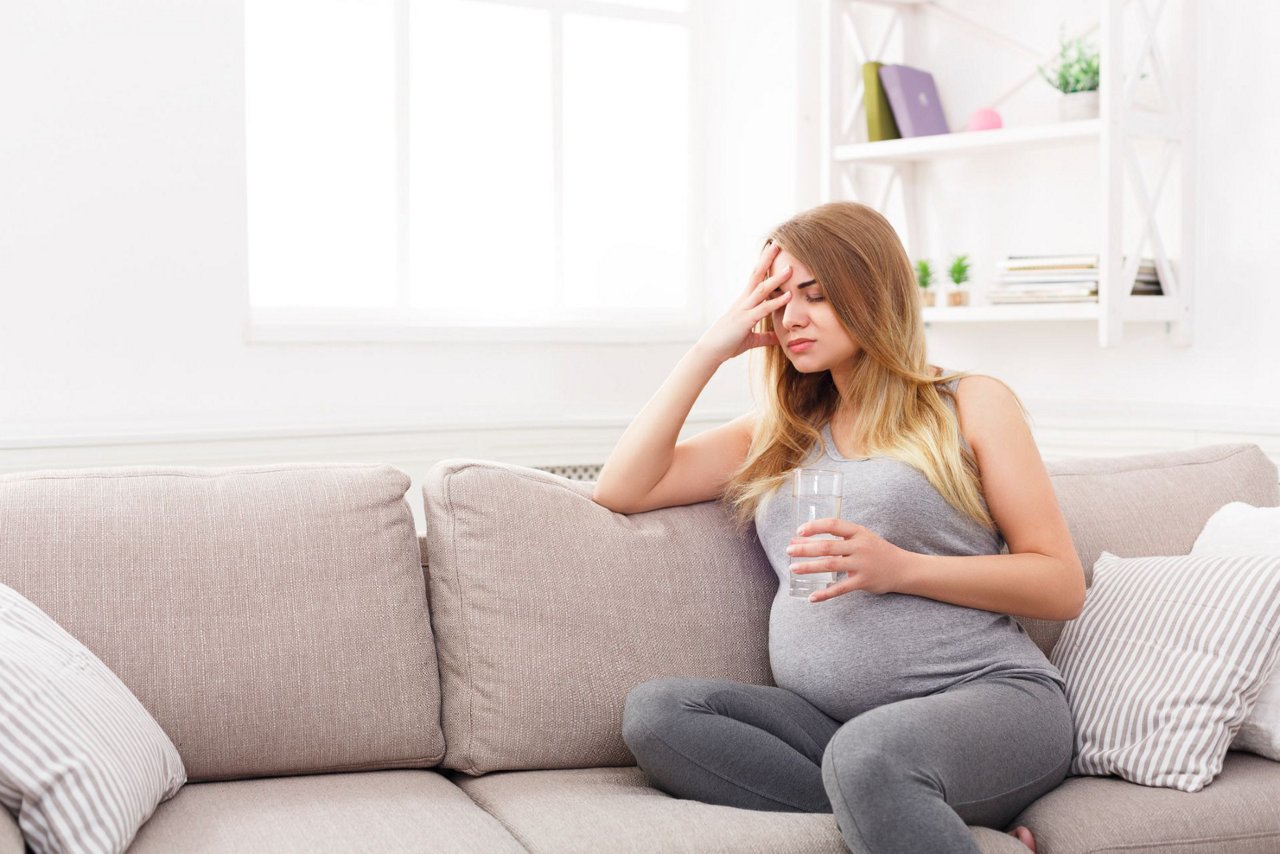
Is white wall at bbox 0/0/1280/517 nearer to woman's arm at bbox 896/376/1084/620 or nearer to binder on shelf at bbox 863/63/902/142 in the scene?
binder on shelf at bbox 863/63/902/142

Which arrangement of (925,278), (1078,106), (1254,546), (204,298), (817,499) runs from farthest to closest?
(925,278), (204,298), (1078,106), (1254,546), (817,499)

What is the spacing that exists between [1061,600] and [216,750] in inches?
45.0

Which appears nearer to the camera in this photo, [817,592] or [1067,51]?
[817,592]

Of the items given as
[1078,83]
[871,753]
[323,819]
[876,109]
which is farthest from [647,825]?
[876,109]

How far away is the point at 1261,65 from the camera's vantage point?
10.3 feet

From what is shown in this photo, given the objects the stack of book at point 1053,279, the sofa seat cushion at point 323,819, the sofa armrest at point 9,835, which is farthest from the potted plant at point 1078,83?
the sofa armrest at point 9,835

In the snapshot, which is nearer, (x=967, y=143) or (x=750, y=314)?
(x=750, y=314)

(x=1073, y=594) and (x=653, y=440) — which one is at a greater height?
(x=653, y=440)

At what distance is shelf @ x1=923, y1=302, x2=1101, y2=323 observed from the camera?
3264 millimetres

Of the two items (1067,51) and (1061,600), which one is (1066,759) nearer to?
(1061,600)

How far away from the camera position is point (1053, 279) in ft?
11.0

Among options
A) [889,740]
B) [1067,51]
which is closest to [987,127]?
[1067,51]

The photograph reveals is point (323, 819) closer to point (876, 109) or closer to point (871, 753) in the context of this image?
point (871, 753)

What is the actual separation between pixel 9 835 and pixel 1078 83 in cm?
287
